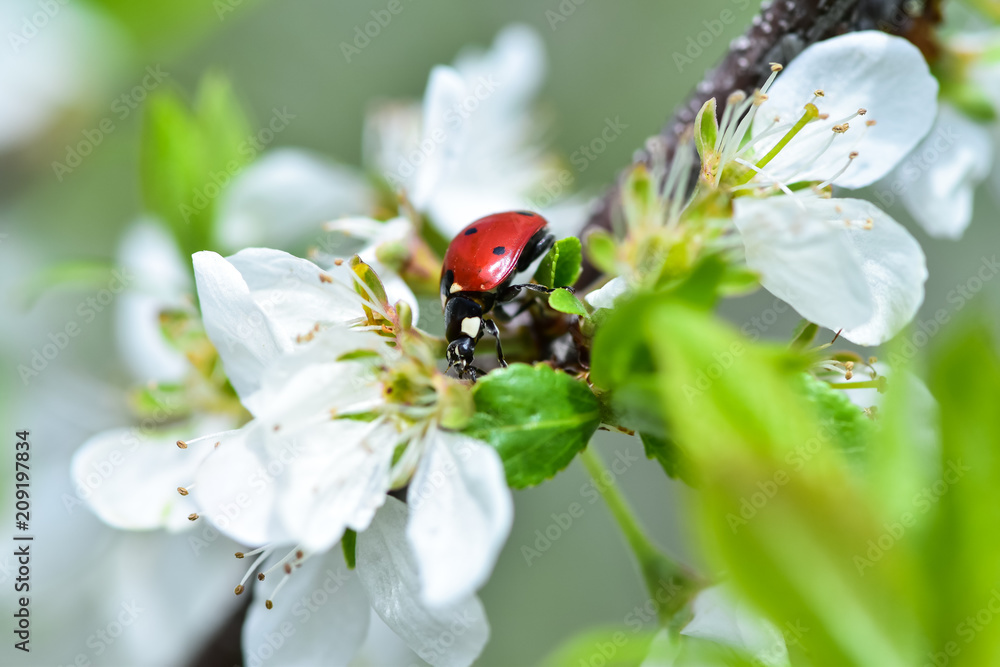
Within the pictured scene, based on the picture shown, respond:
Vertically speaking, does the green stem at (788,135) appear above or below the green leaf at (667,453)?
above

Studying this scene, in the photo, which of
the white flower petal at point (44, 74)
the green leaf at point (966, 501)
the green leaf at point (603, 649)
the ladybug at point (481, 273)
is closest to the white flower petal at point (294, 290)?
the ladybug at point (481, 273)

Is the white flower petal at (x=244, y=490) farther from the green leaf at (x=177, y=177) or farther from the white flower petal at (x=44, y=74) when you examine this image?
the white flower petal at (x=44, y=74)

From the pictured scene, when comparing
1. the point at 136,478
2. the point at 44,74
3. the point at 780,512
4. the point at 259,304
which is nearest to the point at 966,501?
the point at 780,512

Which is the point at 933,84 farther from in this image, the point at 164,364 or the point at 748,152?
the point at 164,364

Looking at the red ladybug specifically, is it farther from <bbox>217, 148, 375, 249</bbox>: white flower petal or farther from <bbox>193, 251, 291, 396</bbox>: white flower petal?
<bbox>217, 148, 375, 249</bbox>: white flower petal

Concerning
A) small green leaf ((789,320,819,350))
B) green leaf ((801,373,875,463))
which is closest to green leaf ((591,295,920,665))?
green leaf ((801,373,875,463))

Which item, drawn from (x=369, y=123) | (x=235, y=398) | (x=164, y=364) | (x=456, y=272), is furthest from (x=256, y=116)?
(x=456, y=272)

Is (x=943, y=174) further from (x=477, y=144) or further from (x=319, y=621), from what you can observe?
(x=319, y=621)
